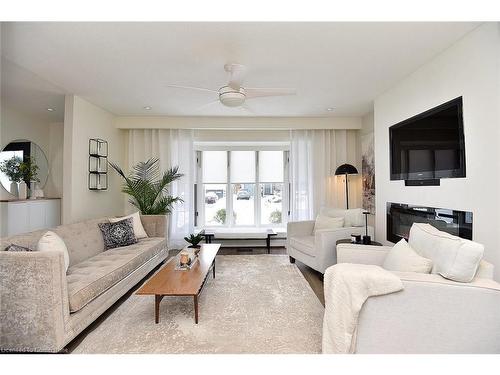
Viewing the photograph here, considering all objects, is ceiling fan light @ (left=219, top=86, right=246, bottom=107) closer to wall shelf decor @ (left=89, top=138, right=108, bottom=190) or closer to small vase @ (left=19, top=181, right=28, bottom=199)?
wall shelf decor @ (left=89, top=138, right=108, bottom=190)

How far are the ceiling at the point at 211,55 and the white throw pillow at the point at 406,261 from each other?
174 cm

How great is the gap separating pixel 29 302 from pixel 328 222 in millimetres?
3306

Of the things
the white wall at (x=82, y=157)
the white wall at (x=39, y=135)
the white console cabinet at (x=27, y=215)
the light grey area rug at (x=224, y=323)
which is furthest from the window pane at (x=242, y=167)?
the white wall at (x=39, y=135)

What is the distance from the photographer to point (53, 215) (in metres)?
4.11

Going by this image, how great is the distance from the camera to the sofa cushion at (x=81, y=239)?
265cm

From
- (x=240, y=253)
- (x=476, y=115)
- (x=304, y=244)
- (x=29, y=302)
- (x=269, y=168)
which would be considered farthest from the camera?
(x=269, y=168)

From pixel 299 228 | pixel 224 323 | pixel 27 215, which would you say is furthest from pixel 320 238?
pixel 27 215

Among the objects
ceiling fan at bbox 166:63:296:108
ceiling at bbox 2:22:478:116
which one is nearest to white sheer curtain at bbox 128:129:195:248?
ceiling at bbox 2:22:478:116

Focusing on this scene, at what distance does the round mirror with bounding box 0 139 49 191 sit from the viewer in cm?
396

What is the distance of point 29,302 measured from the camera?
5.36 ft

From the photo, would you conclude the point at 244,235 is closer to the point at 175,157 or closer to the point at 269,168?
the point at 269,168

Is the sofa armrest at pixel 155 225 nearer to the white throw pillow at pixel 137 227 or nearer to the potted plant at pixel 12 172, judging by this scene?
the white throw pillow at pixel 137 227

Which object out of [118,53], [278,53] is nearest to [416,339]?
[278,53]
